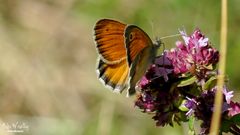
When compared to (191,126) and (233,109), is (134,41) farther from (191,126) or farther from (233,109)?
(233,109)

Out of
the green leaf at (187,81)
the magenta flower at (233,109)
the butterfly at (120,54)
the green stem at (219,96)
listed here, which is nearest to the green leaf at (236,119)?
the magenta flower at (233,109)

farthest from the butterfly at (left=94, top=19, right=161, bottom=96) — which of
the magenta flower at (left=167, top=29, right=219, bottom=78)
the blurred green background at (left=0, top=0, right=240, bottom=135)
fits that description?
the blurred green background at (left=0, top=0, right=240, bottom=135)

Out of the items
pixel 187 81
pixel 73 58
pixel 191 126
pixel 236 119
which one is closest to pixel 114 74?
pixel 187 81

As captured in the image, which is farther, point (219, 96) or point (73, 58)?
point (73, 58)

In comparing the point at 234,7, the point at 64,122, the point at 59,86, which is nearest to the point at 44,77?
the point at 59,86

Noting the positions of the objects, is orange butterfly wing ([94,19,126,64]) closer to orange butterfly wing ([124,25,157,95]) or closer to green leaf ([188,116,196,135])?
orange butterfly wing ([124,25,157,95])

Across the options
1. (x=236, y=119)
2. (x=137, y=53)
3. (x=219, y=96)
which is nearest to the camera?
(x=219, y=96)

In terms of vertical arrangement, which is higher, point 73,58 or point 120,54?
point 73,58
